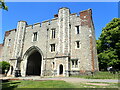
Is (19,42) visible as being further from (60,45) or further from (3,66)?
(60,45)

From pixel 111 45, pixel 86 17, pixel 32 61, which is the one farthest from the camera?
pixel 32 61

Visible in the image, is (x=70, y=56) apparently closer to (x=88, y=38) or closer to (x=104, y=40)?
(x=88, y=38)

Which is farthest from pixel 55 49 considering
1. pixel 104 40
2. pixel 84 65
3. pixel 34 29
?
pixel 104 40

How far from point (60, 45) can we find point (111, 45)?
35.6ft

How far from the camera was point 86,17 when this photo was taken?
17.5 meters

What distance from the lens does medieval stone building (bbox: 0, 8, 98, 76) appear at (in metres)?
15.9

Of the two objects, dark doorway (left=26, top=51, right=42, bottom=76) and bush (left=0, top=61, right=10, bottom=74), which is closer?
bush (left=0, top=61, right=10, bottom=74)

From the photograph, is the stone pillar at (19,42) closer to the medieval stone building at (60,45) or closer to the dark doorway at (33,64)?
the medieval stone building at (60,45)

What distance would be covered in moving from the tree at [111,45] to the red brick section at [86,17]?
592 cm

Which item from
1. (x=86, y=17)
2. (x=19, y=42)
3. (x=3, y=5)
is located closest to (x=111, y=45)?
(x=86, y=17)

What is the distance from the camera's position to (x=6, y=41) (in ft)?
84.6

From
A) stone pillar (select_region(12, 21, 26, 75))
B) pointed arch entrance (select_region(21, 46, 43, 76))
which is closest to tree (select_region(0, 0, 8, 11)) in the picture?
pointed arch entrance (select_region(21, 46, 43, 76))

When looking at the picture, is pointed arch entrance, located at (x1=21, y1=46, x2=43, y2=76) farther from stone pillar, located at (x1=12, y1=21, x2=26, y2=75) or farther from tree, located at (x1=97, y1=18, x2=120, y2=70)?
tree, located at (x1=97, y1=18, x2=120, y2=70)

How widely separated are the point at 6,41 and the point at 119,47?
82.7 feet
